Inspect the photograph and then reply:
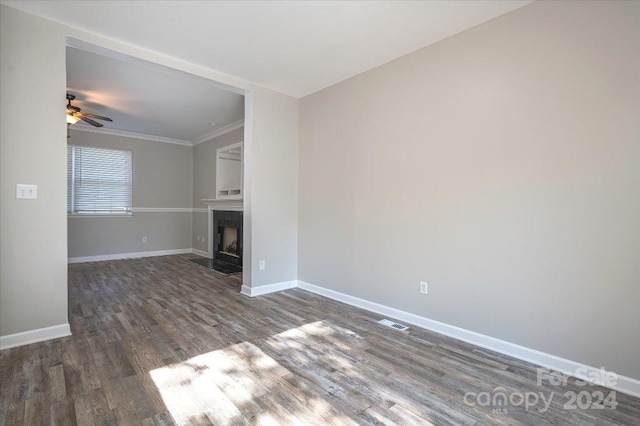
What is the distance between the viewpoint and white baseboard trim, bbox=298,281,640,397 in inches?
74.4

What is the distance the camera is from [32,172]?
2.44 m

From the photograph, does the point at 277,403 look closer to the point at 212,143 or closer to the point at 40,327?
the point at 40,327

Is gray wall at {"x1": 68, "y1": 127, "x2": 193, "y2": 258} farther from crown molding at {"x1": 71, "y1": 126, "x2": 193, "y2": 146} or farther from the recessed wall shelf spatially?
the recessed wall shelf

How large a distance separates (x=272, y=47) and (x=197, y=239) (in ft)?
17.1

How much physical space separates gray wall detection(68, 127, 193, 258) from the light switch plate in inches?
157

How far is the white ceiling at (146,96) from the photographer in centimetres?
329

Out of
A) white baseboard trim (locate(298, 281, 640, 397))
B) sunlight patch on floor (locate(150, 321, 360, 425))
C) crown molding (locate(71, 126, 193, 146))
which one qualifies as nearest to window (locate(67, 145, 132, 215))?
crown molding (locate(71, 126, 193, 146))

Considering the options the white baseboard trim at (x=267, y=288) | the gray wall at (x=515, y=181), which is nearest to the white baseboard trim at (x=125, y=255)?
the white baseboard trim at (x=267, y=288)

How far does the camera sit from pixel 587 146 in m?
1.99

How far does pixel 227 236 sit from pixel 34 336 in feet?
12.7

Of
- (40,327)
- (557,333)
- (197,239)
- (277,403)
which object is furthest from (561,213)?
(197,239)

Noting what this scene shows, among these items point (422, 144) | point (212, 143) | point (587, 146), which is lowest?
point (587, 146)

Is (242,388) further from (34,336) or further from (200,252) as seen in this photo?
(200,252)

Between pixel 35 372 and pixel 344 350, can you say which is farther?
pixel 344 350
